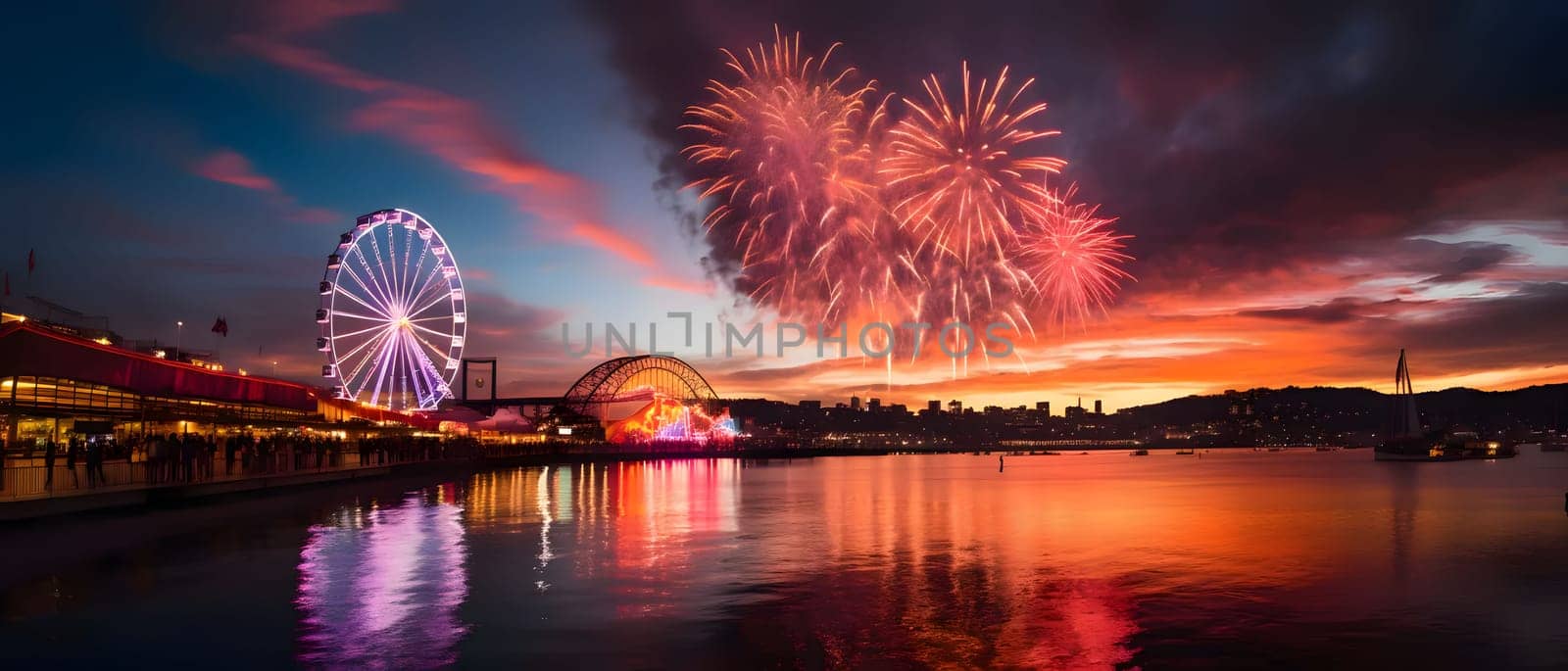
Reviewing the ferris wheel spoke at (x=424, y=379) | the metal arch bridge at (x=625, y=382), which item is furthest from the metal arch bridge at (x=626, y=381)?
the ferris wheel spoke at (x=424, y=379)

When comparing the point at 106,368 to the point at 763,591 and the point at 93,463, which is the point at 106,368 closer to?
the point at 93,463

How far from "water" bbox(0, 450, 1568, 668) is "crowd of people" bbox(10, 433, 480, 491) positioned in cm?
198

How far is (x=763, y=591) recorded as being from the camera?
1762 cm

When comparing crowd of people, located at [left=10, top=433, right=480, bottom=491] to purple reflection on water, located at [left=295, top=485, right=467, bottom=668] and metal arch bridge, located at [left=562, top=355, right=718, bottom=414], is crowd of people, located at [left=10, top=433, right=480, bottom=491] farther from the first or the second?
metal arch bridge, located at [left=562, top=355, right=718, bottom=414]

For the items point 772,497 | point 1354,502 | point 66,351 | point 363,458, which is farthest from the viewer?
point 363,458

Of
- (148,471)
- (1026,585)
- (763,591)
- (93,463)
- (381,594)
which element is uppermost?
(93,463)

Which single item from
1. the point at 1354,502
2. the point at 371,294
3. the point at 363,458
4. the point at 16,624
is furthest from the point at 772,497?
the point at 16,624

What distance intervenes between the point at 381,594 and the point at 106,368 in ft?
96.1

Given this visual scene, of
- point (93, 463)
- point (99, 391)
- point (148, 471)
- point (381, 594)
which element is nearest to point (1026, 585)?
point (381, 594)

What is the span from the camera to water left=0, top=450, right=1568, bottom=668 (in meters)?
12.6

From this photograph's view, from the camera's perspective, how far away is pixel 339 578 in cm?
1773

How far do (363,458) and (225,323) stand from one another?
13636 mm

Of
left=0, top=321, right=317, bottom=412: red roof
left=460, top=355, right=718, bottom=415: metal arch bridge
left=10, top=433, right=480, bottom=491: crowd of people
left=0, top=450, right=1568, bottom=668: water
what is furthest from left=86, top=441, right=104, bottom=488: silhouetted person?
left=460, top=355, right=718, bottom=415: metal arch bridge

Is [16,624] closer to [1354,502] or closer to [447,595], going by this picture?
[447,595]
